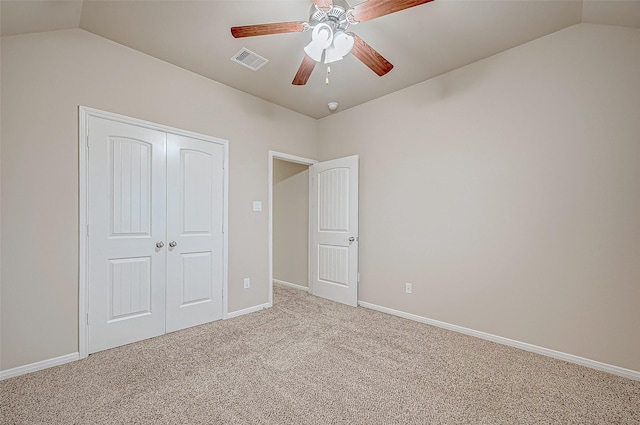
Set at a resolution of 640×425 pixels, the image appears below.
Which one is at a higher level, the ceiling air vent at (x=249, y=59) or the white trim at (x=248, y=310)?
the ceiling air vent at (x=249, y=59)

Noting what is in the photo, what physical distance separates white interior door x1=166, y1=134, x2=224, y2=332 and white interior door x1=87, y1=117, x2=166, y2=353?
10cm

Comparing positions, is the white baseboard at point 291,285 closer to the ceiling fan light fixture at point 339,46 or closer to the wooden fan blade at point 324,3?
the ceiling fan light fixture at point 339,46

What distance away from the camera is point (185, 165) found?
3.02 meters

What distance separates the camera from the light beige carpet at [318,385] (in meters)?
1.71

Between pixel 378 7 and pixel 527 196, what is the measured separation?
6.78 ft

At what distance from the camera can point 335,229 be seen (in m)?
4.08

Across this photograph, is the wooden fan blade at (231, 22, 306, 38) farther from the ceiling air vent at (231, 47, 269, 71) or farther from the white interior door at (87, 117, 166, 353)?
the white interior door at (87, 117, 166, 353)

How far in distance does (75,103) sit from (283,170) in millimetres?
3067

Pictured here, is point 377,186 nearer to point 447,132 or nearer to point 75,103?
point 447,132

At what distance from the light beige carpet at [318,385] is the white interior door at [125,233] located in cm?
24

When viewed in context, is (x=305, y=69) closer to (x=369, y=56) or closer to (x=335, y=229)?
(x=369, y=56)

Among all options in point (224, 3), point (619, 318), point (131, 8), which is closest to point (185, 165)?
point (131, 8)

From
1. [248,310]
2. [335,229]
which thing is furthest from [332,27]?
[248,310]

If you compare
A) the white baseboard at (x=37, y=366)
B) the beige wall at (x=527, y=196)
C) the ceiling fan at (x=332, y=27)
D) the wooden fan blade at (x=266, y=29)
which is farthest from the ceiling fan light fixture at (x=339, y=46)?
the white baseboard at (x=37, y=366)
